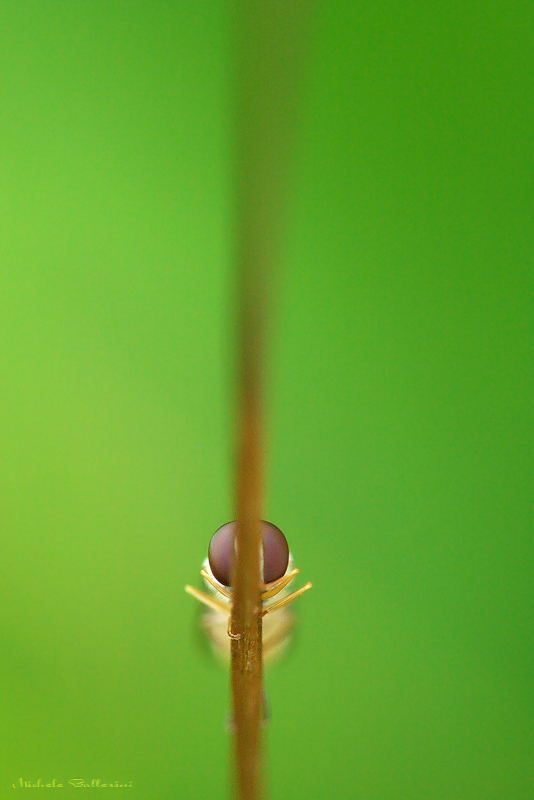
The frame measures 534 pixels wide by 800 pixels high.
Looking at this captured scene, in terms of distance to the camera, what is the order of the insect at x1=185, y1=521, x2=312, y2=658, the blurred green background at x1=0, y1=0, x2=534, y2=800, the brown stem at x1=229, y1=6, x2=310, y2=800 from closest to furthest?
the brown stem at x1=229, y1=6, x2=310, y2=800 < the insect at x1=185, y1=521, x2=312, y2=658 < the blurred green background at x1=0, y1=0, x2=534, y2=800

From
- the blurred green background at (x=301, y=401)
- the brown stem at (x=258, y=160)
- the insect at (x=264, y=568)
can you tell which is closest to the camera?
the brown stem at (x=258, y=160)

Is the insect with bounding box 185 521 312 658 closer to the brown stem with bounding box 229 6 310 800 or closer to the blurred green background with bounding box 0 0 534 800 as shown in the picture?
the brown stem with bounding box 229 6 310 800

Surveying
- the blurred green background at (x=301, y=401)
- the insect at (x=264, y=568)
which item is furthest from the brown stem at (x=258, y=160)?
the blurred green background at (x=301, y=401)

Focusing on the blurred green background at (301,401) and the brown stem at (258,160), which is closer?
the brown stem at (258,160)

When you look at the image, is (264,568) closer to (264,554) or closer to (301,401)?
(264,554)

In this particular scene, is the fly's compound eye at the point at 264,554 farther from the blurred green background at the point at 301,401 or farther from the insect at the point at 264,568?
the blurred green background at the point at 301,401

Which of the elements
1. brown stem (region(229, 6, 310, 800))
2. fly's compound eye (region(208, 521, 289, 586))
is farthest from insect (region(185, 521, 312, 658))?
brown stem (region(229, 6, 310, 800))
